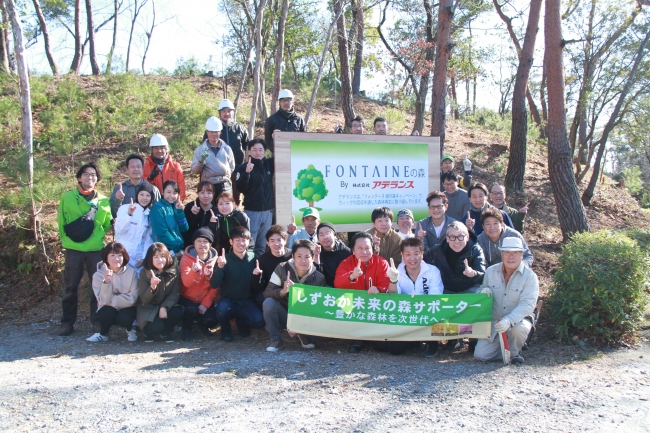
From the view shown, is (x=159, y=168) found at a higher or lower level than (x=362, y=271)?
higher

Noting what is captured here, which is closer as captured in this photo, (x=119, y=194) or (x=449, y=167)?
(x=119, y=194)

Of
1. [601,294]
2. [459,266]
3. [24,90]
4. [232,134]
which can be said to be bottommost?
[601,294]

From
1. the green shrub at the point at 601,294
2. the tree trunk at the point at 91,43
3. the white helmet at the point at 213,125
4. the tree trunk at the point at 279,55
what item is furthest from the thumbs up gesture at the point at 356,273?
the tree trunk at the point at 91,43

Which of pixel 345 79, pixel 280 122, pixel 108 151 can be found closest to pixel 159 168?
pixel 280 122

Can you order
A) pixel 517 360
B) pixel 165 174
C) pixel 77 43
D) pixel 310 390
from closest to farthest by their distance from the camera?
pixel 310 390, pixel 517 360, pixel 165 174, pixel 77 43

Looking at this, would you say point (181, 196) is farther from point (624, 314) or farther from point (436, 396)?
point (624, 314)

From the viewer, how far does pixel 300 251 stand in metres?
5.80

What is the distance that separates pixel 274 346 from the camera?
5797 millimetres

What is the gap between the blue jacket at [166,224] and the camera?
21.1 feet

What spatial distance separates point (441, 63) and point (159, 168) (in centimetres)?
710

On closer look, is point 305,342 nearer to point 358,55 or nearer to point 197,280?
point 197,280

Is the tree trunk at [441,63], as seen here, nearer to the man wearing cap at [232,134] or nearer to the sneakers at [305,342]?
the man wearing cap at [232,134]

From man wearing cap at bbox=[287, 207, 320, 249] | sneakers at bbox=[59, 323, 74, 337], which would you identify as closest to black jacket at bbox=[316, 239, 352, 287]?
man wearing cap at bbox=[287, 207, 320, 249]

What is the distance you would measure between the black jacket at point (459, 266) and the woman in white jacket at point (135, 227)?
3618mm
